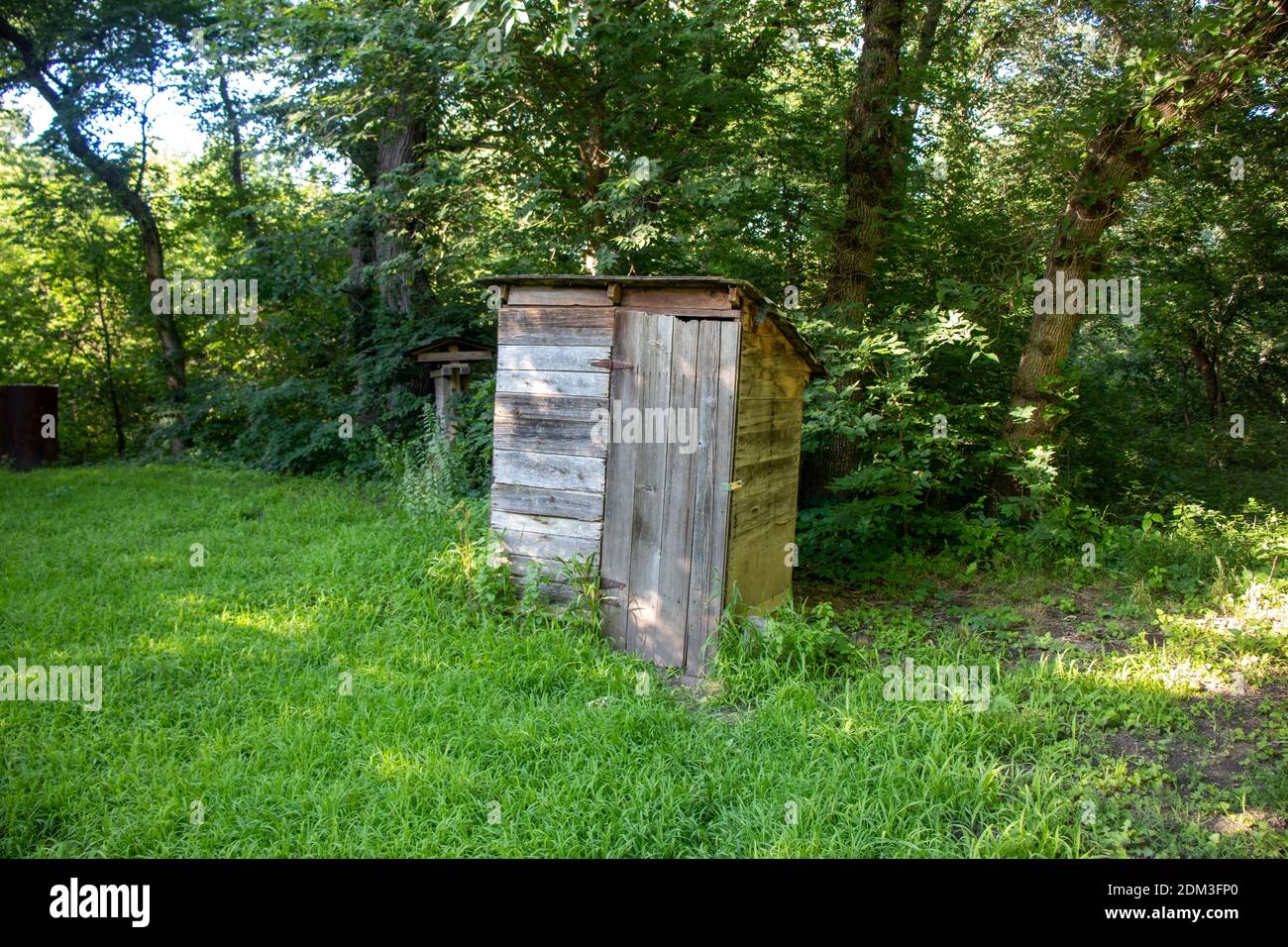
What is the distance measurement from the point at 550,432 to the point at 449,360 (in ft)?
16.6

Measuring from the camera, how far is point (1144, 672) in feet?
17.1

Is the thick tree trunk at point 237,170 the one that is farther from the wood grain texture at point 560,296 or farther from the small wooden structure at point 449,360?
the wood grain texture at point 560,296

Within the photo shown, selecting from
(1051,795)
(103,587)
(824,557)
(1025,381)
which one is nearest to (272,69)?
(103,587)

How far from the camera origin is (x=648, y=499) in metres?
5.65

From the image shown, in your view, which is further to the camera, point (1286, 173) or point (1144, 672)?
point (1286, 173)

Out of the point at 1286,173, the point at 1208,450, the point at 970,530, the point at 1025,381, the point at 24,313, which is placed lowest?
the point at 970,530

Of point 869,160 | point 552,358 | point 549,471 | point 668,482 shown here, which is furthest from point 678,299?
point 869,160

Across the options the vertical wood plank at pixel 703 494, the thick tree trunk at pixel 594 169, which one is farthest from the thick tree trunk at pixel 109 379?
the vertical wood plank at pixel 703 494

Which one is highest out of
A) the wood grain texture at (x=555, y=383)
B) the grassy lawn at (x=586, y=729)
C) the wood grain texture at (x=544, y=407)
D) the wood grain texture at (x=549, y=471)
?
the wood grain texture at (x=555, y=383)

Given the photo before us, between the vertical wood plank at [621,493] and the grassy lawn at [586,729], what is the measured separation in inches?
10.5

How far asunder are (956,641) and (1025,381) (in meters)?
4.09

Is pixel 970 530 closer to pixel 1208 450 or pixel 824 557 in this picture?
pixel 824 557

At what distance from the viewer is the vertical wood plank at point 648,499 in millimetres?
5613
